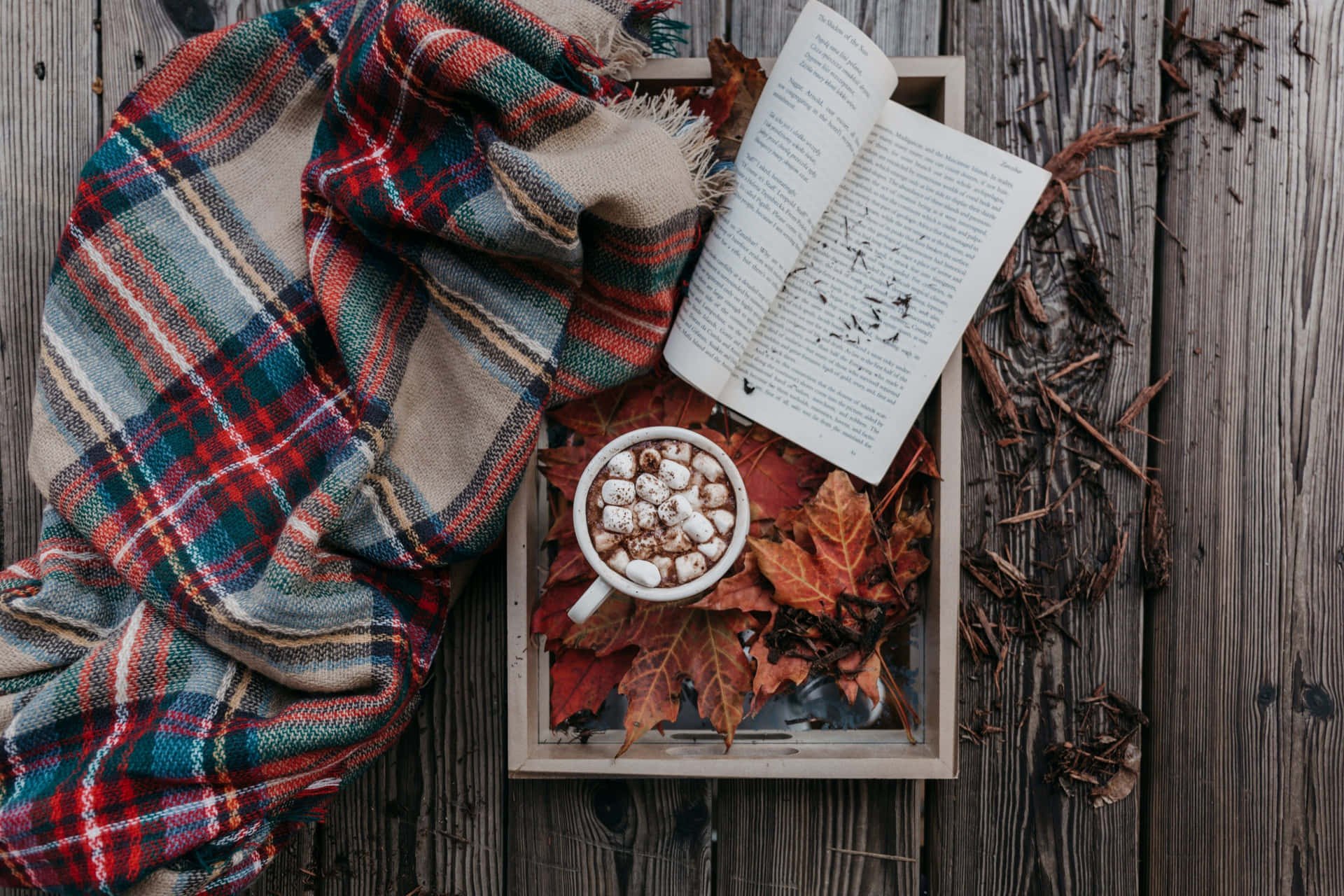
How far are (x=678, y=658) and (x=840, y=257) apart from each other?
0.44m

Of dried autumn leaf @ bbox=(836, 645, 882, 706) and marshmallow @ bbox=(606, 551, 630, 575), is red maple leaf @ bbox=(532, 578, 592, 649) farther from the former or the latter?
dried autumn leaf @ bbox=(836, 645, 882, 706)

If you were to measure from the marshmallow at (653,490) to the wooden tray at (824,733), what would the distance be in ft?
0.50

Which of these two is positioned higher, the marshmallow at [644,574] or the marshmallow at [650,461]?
the marshmallow at [650,461]

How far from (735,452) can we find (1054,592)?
395 millimetres

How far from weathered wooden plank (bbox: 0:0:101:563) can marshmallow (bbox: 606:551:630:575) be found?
0.69m

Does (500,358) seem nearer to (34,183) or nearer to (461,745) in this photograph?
(461,745)

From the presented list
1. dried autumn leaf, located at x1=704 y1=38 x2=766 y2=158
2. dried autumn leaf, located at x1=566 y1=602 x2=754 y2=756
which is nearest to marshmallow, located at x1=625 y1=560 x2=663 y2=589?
dried autumn leaf, located at x1=566 y1=602 x2=754 y2=756

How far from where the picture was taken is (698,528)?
2.22ft

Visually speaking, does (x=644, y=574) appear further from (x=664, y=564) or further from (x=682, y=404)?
Result: (x=682, y=404)

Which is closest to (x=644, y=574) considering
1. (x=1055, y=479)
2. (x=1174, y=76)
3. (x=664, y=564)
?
(x=664, y=564)

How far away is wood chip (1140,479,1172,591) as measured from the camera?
0.86 m

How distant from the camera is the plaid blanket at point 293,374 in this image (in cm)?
69

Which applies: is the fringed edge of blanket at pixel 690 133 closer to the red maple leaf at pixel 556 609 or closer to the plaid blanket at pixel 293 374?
the plaid blanket at pixel 293 374

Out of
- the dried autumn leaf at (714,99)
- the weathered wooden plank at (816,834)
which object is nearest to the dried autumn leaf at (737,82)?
the dried autumn leaf at (714,99)
